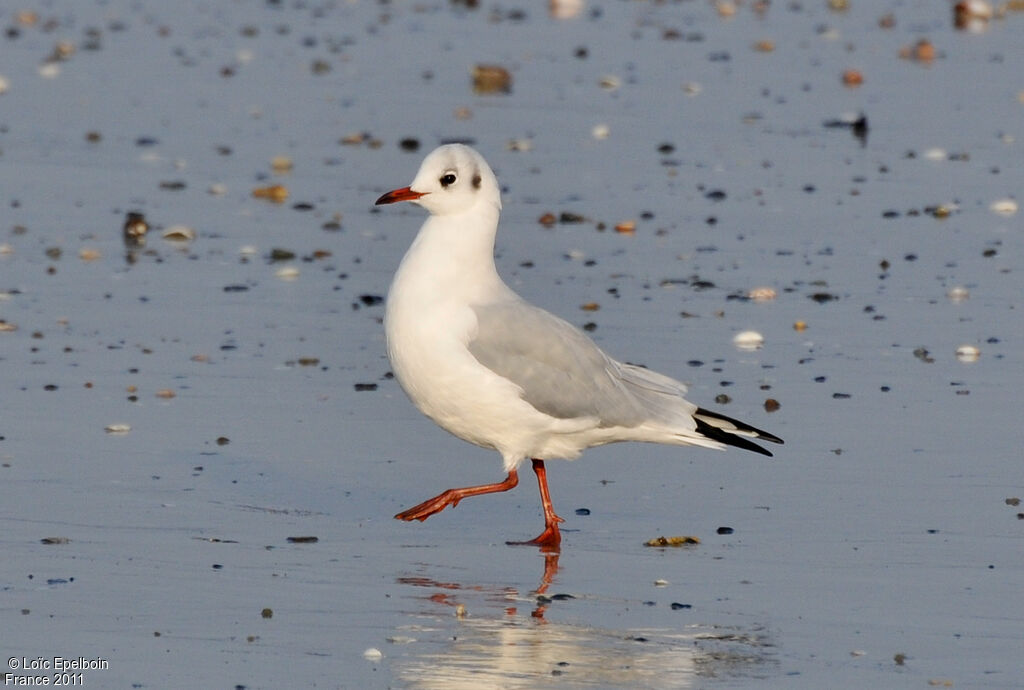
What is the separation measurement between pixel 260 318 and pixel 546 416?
301 cm

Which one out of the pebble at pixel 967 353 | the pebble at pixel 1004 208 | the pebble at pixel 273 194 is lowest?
the pebble at pixel 273 194

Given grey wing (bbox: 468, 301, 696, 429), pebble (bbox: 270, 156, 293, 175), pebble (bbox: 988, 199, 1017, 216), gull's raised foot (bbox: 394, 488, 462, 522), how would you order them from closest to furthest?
gull's raised foot (bbox: 394, 488, 462, 522)
grey wing (bbox: 468, 301, 696, 429)
pebble (bbox: 988, 199, 1017, 216)
pebble (bbox: 270, 156, 293, 175)

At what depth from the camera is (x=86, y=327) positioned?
9.38 metres

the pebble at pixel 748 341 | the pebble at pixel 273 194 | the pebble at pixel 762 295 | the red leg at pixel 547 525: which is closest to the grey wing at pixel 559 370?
the red leg at pixel 547 525

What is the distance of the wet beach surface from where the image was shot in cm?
→ 562

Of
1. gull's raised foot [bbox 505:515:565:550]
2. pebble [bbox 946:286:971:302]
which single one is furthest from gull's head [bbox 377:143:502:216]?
pebble [bbox 946:286:971:302]

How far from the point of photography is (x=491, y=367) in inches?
273

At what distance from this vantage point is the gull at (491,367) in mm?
6887

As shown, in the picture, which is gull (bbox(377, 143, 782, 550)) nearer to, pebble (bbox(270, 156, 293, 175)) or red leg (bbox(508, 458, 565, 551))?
red leg (bbox(508, 458, 565, 551))

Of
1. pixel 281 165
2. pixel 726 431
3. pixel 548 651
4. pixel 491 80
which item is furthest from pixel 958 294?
pixel 491 80

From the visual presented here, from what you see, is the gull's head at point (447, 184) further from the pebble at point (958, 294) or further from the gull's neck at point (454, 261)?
the pebble at point (958, 294)

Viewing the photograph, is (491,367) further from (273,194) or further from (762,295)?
(273,194)

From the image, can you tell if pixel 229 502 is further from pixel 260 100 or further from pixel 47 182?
pixel 260 100

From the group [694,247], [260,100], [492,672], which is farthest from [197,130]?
[492,672]
